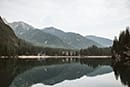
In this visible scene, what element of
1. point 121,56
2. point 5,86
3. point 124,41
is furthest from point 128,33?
point 5,86

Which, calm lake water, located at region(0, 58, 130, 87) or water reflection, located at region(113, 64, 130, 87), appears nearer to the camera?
water reflection, located at region(113, 64, 130, 87)

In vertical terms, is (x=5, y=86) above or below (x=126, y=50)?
below

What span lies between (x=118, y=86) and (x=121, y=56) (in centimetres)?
9858

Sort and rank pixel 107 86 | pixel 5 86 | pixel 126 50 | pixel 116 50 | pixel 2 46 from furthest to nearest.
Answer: pixel 2 46, pixel 116 50, pixel 126 50, pixel 107 86, pixel 5 86

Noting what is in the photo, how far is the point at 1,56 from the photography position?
6757 inches

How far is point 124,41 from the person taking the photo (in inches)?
5413

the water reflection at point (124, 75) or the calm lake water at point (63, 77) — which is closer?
the water reflection at point (124, 75)

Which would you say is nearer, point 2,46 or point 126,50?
point 126,50

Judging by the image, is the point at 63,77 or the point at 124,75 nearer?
the point at 124,75

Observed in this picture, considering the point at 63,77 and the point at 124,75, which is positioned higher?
the point at 124,75

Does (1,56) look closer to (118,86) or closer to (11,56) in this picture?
(11,56)

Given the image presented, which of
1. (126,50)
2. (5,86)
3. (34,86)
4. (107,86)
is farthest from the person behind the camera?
(126,50)

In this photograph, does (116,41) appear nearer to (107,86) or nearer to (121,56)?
(121,56)

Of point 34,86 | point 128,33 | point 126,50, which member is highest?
point 128,33
